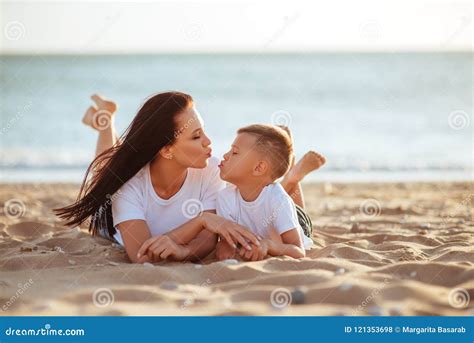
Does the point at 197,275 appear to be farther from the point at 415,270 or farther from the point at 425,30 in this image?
the point at 425,30

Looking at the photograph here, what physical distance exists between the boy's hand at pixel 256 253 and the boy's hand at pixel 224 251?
0.15m

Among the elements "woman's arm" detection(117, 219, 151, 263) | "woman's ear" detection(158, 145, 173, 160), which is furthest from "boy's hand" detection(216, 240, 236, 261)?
"woman's ear" detection(158, 145, 173, 160)

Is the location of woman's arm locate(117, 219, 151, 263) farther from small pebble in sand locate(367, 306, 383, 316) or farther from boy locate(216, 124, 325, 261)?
small pebble in sand locate(367, 306, 383, 316)

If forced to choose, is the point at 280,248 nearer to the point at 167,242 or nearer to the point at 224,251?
the point at 224,251

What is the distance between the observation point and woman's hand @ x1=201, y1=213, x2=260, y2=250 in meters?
3.89

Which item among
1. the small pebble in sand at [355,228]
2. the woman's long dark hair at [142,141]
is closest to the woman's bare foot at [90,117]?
the woman's long dark hair at [142,141]

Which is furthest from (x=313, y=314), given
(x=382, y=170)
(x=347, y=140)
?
(x=347, y=140)

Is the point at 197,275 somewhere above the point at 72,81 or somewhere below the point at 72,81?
below

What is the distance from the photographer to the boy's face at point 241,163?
4117 millimetres

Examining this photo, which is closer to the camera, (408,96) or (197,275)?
(197,275)

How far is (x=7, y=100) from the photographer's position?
2278cm

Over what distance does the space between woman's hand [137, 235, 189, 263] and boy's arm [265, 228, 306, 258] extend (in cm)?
54

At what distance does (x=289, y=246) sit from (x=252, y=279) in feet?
2.05
